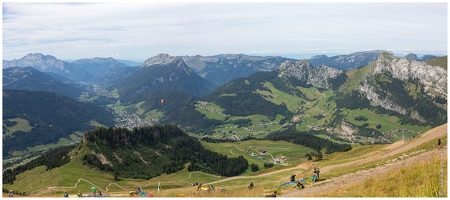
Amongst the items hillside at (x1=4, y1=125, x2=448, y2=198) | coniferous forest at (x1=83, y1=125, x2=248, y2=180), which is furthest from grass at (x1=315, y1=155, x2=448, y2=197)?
coniferous forest at (x1=83, y1=125, x2=248, y2=180)

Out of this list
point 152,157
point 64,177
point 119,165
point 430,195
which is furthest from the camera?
point 152,157

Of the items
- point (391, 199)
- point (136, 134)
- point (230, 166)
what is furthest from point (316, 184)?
point (136, 134)

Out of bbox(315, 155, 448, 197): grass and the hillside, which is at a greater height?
bbox(315, 155, 448, 197): grass

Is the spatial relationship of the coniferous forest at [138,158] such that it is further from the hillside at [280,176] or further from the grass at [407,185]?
the grass at [407,185]

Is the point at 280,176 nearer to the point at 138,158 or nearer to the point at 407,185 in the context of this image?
the point at 407,185

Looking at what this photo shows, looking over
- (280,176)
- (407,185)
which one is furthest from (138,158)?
(407,185)

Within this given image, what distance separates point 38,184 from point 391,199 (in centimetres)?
13108

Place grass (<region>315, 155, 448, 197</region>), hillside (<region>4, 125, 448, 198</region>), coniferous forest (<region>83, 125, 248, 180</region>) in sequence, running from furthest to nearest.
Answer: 1. coniferous forest (<region>83, 125, 248, 180</region>)
2. hillside (<region>4, 125, 448, 198</region>)
3. grass (<region>315, 155, 448, 197</region>)

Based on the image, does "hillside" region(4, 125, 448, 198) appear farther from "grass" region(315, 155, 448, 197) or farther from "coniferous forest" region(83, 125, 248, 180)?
"coniferous forest" region(83, 125, 248, 180)

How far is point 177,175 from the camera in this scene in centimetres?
14600

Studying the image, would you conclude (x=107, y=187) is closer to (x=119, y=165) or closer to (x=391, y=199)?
(x=119, y=165)

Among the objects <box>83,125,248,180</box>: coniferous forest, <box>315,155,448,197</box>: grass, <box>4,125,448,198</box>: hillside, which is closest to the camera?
<box>315,155,448,197</box>: grass

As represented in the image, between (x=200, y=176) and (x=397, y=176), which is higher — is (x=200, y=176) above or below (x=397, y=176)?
below

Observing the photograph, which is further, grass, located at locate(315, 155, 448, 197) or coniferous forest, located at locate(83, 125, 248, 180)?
coniferous forest, located at locate(83, 125, 248, 180)
